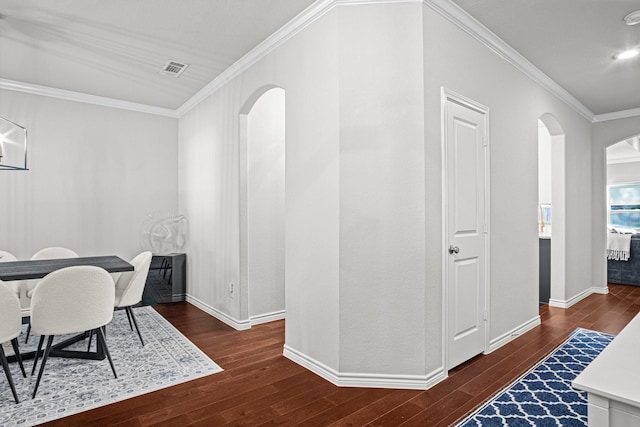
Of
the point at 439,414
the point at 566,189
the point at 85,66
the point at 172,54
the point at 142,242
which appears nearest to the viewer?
the point at 439,414

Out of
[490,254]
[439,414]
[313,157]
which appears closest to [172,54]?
[313,157]

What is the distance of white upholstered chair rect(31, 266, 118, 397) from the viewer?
92.2 inches

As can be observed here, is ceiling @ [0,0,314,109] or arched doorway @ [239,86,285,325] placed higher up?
ceiling @ [0,0,314,109]

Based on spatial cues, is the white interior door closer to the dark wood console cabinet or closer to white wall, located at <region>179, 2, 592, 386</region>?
white wall, located at <region>179, 2, 592, 386</region>

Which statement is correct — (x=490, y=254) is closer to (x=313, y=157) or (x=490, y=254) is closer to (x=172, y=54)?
(x=313, y=157)

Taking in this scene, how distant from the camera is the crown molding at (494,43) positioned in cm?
261

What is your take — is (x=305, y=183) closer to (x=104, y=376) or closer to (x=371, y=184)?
(x=371, y=184)

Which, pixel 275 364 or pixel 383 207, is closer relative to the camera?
pixel 383 207

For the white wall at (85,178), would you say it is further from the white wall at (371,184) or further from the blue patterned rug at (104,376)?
the white wall at (371,184)

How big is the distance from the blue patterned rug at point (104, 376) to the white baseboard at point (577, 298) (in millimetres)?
4159

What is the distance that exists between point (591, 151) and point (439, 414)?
16.9 ft

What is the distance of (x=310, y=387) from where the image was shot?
246cm

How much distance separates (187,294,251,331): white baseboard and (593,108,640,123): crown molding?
5.68 meters

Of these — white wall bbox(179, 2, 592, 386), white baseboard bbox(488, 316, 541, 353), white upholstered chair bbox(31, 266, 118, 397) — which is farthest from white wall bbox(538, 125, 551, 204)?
white upholstered chair bbox(31, 266, 118, 397)
